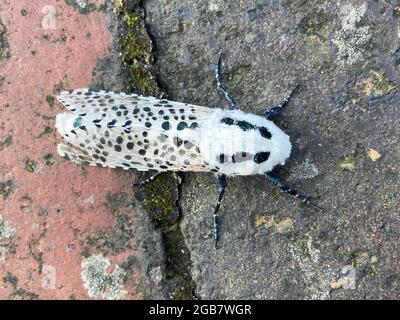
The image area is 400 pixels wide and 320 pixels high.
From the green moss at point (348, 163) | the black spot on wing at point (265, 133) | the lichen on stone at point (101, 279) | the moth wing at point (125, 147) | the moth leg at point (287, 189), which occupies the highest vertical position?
the black spot on wing at point (265, 133)

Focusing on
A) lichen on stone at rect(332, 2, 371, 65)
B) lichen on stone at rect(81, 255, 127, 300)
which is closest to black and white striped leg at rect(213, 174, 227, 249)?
lichen on stone at rect(81, 255, 127, 300)

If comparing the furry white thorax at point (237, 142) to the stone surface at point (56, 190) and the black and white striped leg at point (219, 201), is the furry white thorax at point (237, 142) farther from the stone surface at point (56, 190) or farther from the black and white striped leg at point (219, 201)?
the stone surface at point (56, 190)

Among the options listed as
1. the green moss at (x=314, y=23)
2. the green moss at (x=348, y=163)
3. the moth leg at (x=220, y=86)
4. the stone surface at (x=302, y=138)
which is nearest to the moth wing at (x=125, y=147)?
the stone surface at (x=302, y=138)

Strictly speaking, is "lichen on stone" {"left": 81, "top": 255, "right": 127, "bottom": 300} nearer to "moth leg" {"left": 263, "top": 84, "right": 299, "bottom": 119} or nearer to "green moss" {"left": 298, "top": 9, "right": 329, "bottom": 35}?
"moth leg" {"left": 263, "top": 84, "right": 299, "bottom": 119}

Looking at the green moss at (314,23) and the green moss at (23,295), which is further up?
the green moss at (314,23)

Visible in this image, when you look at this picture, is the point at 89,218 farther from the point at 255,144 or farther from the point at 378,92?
the point at 378,92

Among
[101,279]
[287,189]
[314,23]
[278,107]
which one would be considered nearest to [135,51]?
[278,107]
